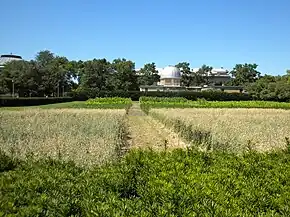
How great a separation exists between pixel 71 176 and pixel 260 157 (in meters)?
3.81

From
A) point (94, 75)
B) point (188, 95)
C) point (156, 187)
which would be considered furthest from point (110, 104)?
point (94, 75)

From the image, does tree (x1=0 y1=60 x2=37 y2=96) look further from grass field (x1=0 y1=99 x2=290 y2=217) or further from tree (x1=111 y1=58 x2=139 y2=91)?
grass field (x1=0 y1=99 x2=290 y2=217)

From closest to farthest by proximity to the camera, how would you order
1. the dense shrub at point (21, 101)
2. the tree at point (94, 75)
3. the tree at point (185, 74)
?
1. the dense shrub at point (21, 101)
2. the tree at point (94, 75)
3. the tree at point (185, 74)

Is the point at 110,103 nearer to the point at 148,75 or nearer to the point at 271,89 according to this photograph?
the point at 271,89

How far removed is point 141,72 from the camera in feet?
389

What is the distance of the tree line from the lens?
7638cm

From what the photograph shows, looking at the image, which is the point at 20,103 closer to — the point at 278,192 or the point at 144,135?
the point at 144,135

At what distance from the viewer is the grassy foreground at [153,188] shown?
13.8 feet

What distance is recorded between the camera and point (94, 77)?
91.3 m

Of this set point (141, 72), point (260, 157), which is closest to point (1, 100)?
point (260, 157)

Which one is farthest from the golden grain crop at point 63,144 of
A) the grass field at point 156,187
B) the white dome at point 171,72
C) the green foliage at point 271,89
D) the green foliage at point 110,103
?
the white dome at point 171,72

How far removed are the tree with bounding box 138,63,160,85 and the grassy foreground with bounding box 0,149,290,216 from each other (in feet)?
356

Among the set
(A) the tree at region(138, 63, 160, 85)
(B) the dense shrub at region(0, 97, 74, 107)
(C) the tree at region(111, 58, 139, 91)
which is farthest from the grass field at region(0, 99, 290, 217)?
(A) the tree at region(138, 63, 160, 85)

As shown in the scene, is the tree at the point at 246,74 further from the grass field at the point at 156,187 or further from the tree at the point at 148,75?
the grass field at the point at 156,187
